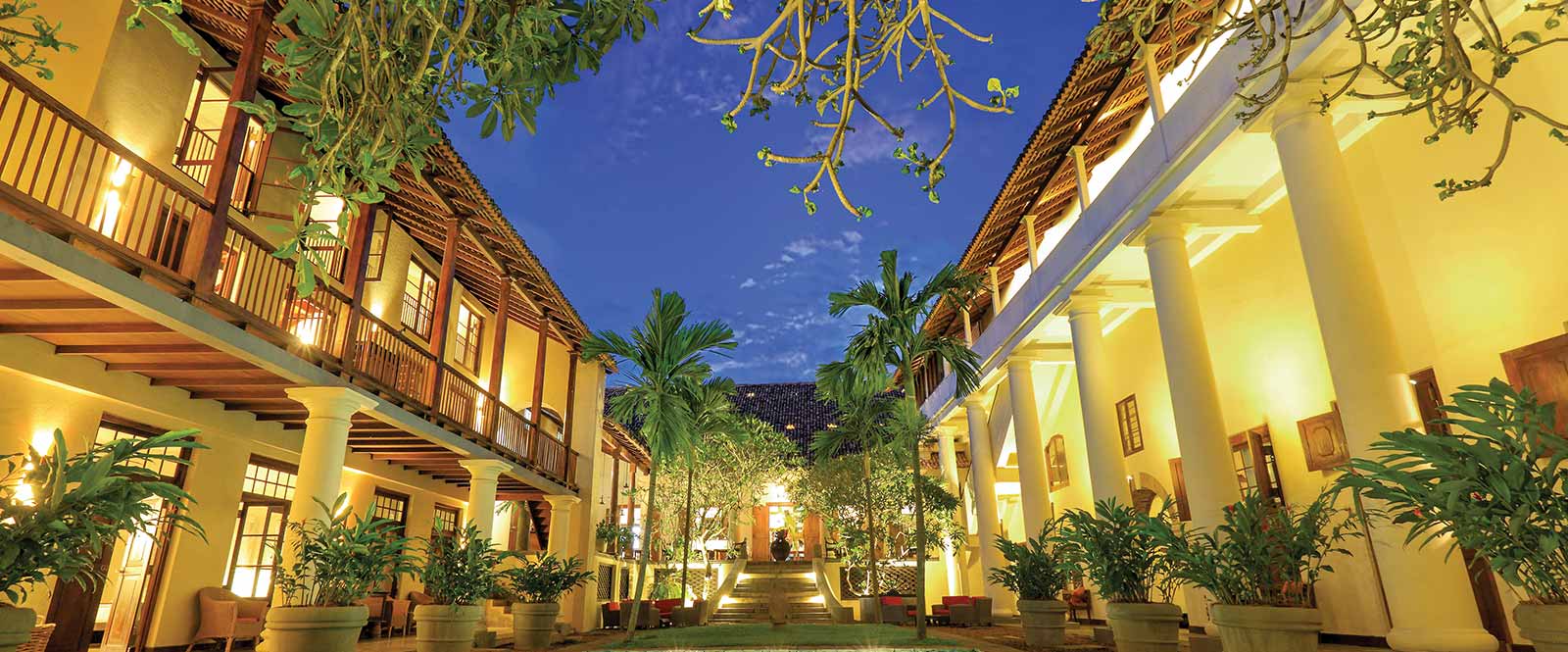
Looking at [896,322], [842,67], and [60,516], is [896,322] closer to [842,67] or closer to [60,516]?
[842,67]

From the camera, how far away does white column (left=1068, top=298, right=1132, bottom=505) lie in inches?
408

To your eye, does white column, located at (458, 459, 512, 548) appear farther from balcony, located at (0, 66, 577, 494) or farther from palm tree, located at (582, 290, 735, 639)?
palm tree, located at (582, 290, 735, 639)

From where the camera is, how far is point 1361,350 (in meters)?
6.07

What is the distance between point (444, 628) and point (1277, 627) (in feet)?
23.5

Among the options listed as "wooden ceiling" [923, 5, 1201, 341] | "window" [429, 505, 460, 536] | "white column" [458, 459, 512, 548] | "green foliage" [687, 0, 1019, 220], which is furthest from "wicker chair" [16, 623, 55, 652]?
"wooden ceiling" [923, 5, 1201, 341]

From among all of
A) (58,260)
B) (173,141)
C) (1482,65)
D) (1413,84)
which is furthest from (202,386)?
(1482,65)

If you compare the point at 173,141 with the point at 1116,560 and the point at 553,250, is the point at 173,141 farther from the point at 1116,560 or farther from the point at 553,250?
the point at 553,250

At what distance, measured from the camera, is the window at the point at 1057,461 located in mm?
16000

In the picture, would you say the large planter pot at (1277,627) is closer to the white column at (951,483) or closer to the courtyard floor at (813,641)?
the courtyard floor at (813,641)

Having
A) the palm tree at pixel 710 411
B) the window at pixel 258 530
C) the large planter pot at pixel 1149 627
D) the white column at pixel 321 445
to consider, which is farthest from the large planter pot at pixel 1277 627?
the window at pixel 258 530

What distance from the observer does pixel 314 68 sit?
84.0 inches

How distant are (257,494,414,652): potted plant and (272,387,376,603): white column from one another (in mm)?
689

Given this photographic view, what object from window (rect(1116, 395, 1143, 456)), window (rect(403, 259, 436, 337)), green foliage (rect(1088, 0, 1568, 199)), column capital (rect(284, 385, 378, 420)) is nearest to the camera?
green foliage (rect(1088, 0, 1568, 199))

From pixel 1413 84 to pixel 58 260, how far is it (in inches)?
278
